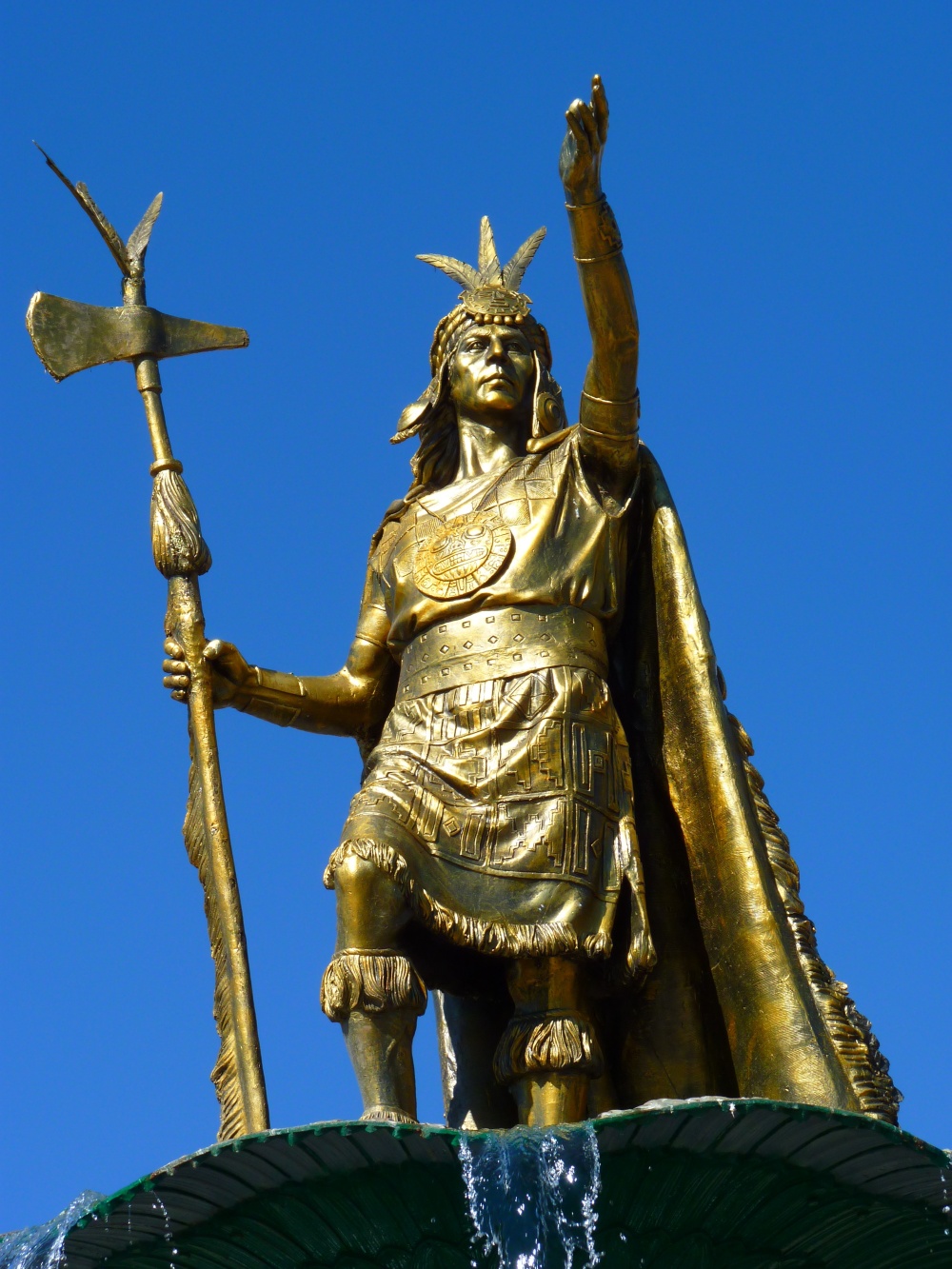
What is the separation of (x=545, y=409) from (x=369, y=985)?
3224mm

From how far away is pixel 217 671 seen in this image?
1198 cm

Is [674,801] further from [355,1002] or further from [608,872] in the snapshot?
[355,1002]

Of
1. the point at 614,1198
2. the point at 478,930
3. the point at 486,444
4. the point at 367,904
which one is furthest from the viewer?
the point at 486,444

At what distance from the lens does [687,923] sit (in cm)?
1169

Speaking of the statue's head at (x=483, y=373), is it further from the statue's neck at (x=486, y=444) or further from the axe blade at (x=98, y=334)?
the axe blade at (x=98, y=334)

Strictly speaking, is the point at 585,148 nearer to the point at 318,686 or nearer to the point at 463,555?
the point at 463,555

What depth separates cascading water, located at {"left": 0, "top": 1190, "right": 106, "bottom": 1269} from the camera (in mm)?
9234

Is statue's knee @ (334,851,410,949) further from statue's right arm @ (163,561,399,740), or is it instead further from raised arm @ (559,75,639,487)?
raised arm @ (559,75,639,487)

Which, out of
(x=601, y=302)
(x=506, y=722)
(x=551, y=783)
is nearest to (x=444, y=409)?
(x=601, y=302)

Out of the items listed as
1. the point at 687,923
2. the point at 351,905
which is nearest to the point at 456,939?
the point at 351,905

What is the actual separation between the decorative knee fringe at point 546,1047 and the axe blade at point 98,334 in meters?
3.92

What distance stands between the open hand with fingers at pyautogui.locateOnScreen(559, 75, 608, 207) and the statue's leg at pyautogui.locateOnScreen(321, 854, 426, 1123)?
3055mm

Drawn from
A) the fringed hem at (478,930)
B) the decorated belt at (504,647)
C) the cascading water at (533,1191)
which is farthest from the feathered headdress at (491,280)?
the cascading water at (533,1191)

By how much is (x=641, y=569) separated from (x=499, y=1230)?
13.0 ft
